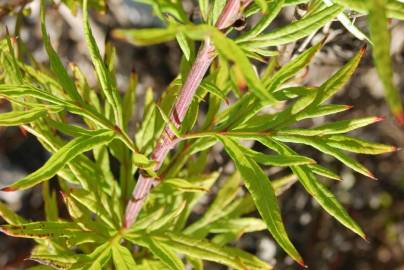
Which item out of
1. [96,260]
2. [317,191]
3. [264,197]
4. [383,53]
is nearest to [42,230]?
[96,260]

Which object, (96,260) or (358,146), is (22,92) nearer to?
(96,260)

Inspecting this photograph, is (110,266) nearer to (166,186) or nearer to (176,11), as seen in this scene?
(166,186)

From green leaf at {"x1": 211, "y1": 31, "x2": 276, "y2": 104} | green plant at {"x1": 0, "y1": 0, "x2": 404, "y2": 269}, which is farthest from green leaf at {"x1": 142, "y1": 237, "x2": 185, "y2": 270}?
green leaf at {"x1": 211, "y1": 31, "x2": 276, "y2": 104}

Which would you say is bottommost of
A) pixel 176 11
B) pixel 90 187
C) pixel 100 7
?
pixel 90 187

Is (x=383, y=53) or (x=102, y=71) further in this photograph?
(x=102, y=71)

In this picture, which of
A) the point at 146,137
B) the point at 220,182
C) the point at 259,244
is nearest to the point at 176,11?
the point at 146,137

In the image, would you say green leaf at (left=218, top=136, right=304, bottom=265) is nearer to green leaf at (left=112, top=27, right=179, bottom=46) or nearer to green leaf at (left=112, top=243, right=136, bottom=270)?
green leaf at (left=112, top=243, right=136, bottom=270)

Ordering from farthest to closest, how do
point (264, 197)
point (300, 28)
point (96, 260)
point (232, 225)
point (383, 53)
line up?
point (232, 225) → point (96, 260) → point (264, 197) → point (300, 28) → point (383, 53)
